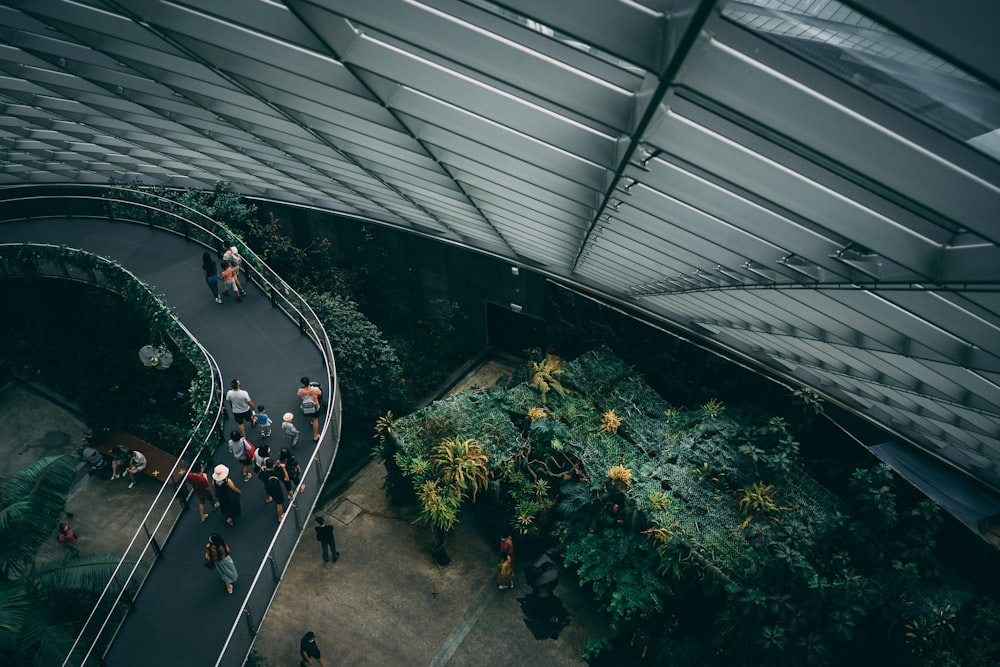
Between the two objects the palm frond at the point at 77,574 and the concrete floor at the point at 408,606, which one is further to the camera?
the concrete floor at the point at 408,606

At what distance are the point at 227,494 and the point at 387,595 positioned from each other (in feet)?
21.7

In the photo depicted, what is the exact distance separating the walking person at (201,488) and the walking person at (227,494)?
0.21 metres

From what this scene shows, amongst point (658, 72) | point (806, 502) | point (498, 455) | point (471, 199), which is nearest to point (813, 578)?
point (806, 502)

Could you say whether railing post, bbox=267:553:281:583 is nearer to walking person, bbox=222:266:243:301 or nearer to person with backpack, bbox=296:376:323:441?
person with backpack, bbox=296:376:323:441

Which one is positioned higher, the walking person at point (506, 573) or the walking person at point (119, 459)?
the walking person at point (506, 573)

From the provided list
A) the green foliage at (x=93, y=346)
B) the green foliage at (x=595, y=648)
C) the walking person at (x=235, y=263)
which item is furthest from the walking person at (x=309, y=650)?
the walking person at (x=235, y=263)

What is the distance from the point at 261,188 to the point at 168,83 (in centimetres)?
1533

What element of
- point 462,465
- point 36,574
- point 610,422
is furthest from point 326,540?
point 610,422

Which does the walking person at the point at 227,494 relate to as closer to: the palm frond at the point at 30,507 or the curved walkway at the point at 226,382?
the curved walkway at the point at 226,382

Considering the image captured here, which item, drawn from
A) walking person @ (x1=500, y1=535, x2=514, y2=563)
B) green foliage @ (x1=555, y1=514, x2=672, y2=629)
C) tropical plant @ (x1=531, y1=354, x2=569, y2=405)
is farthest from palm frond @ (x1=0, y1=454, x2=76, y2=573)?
tropical plant @ (x1=531, y1=354, x2=569, y2=405)

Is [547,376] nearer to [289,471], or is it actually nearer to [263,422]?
[263,422]

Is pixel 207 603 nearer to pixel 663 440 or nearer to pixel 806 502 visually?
pixel 663 440

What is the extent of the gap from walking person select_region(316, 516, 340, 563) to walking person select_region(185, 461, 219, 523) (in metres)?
4.07

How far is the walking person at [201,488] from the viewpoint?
42.0 feet
